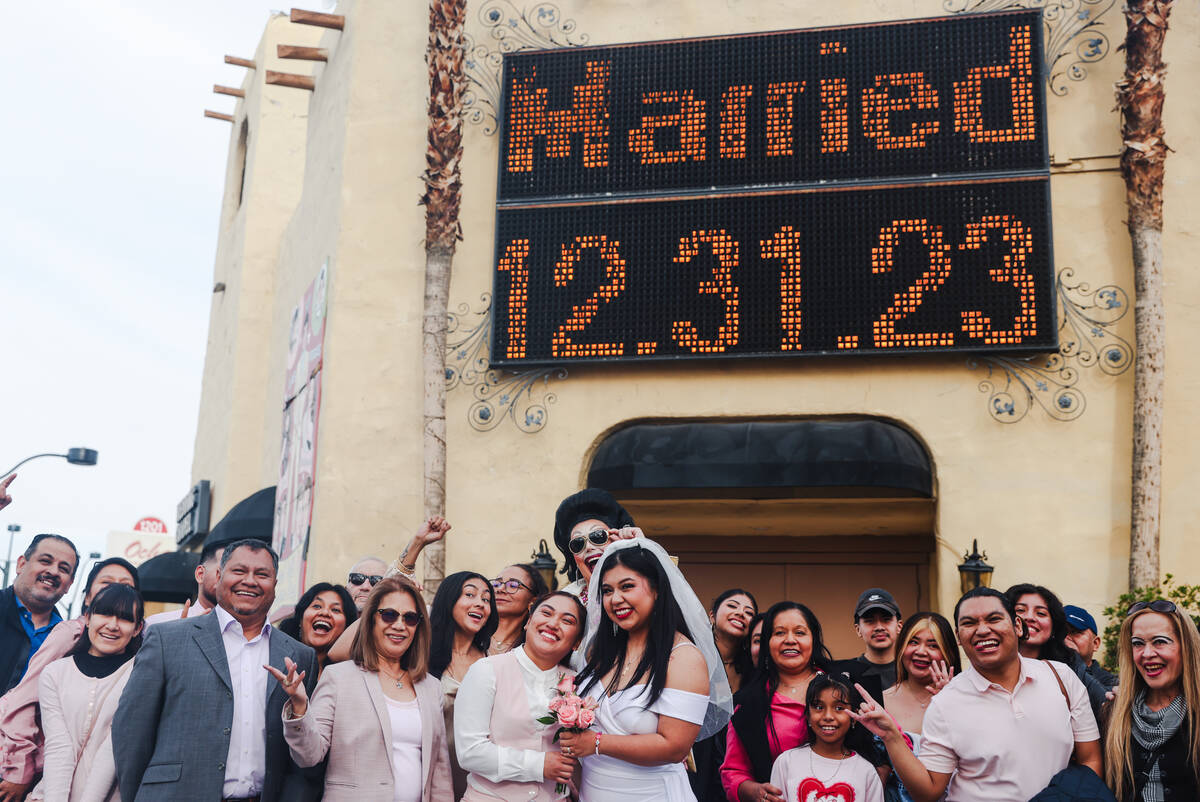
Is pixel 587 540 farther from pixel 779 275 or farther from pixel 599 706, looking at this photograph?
pixel 779 275

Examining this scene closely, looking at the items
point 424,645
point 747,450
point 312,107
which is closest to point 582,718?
point 424,645

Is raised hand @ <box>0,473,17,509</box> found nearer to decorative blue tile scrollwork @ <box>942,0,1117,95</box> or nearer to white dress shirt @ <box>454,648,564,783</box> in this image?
white dress shirt @ <box>454,648,564,783</box>

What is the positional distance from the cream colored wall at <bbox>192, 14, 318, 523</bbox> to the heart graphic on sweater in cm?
1104

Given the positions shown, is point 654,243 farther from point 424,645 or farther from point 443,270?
point 424,645

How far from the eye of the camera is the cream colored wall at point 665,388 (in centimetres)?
982

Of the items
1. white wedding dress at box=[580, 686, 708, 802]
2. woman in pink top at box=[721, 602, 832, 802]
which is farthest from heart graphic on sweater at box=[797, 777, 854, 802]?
white wedding dress at box=[580, 686, 708, 802]

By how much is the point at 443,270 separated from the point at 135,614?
5.83 metres

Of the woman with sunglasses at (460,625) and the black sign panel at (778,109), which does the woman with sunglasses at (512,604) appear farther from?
the black sign panel at (778,109)

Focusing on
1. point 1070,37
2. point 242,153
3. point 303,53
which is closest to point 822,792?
point 1070,37

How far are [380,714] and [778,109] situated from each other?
7.57 meters

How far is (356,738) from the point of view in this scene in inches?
188

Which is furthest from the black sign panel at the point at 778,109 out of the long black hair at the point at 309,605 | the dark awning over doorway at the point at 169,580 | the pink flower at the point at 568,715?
the dark awning over doorway at the point at 169,580

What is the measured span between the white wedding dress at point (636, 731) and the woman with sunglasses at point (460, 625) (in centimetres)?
152

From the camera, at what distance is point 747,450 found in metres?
10.2
